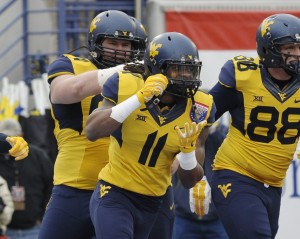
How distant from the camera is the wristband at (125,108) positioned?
538 centimetres

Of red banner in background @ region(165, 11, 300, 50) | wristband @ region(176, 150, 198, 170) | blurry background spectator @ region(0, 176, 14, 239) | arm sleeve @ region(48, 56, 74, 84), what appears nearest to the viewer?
wristband @ region(176, 150, 198, 170)

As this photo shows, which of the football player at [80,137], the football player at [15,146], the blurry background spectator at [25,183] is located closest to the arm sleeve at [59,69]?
the football player at [80,137]

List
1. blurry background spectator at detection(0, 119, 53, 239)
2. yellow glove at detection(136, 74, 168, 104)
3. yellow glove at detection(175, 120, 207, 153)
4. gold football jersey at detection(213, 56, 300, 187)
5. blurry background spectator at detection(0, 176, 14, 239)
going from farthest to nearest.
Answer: blurry background spectator at detection(0, 119, 53, 239), blurry background spectator at detection(0, 176, 14, 239), gold football jersey at detection(213, 56, 300, 187), yellow glove at detection(175, 120, 207, 153), yellow glove at detection(136, 74, 168, 104)

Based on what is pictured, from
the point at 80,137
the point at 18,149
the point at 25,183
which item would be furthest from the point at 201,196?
the point at 25,183

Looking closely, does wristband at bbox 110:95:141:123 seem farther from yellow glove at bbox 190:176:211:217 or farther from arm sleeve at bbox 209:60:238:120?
yellow glove at bbox 190:176:211:217

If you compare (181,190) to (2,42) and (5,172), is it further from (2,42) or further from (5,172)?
(2,42)

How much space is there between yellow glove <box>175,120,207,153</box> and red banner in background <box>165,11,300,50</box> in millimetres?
3667

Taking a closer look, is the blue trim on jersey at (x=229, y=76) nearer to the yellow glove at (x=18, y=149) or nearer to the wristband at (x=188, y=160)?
the wristband at (x=188, y=160)

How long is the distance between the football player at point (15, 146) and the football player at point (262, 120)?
1.20 m

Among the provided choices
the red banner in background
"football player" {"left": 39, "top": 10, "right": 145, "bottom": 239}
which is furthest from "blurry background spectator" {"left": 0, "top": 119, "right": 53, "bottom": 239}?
"football player" {"left": 39, "top": 10, "right": 145, "bottom": 239}

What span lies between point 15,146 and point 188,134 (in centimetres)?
120

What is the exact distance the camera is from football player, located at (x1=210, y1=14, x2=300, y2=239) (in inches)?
243

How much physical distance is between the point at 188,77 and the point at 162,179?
25.1 inches

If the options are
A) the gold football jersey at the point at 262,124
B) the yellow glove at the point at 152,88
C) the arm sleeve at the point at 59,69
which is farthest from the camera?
the gold football jersey at the point at 262,124
